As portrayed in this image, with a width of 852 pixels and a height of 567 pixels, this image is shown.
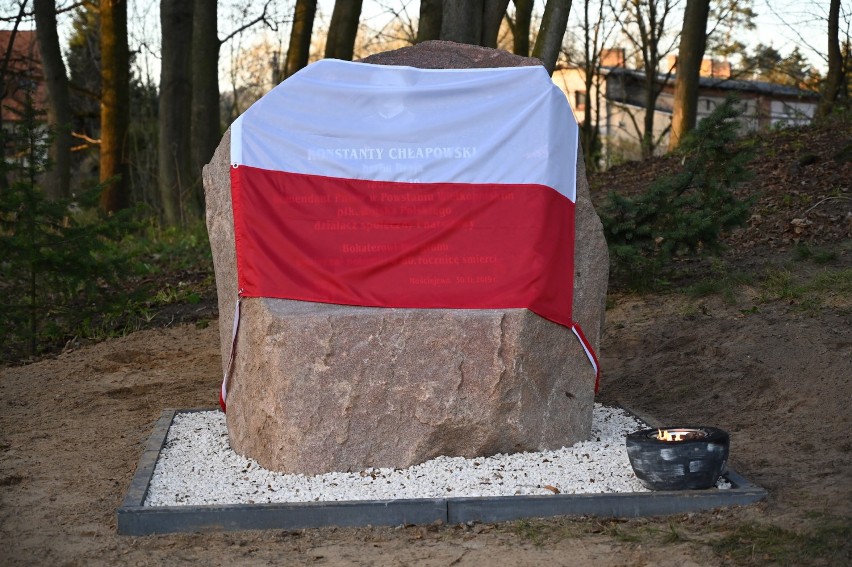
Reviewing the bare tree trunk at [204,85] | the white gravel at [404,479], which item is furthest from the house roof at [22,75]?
the white gravel at [404,479]

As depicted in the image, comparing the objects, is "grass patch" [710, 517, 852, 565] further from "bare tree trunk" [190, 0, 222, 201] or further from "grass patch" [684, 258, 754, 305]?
"bare tree trunk" [190, 0, 222, 201]

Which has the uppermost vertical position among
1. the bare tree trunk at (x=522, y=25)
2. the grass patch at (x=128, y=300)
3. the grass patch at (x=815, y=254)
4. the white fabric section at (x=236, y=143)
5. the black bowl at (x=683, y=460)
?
the bare tree trunk at (x=522, y=25)

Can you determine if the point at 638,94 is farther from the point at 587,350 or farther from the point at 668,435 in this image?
the point at 668,435

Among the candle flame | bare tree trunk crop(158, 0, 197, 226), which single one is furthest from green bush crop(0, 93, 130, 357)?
the candle flame

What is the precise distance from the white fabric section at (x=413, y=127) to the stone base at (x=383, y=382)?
780 millimetres

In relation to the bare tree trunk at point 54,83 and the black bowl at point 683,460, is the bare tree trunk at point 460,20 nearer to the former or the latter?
the black bowl at point 683,460

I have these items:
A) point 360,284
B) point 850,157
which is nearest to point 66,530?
point 360,284

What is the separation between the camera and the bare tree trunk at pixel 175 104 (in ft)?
39.5

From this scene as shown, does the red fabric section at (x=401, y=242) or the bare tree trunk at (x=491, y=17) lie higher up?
the bare tree trunk at (x=491, y=17)

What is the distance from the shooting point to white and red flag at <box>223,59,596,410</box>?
476 centimetres

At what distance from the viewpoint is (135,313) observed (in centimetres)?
953

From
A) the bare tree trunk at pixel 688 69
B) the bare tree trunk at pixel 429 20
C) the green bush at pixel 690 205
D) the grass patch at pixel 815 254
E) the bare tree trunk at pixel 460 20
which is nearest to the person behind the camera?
the green bush at pixel 690 205

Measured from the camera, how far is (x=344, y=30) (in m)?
13.7

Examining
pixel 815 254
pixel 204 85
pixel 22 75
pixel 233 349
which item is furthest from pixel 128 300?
pixel 22 75
